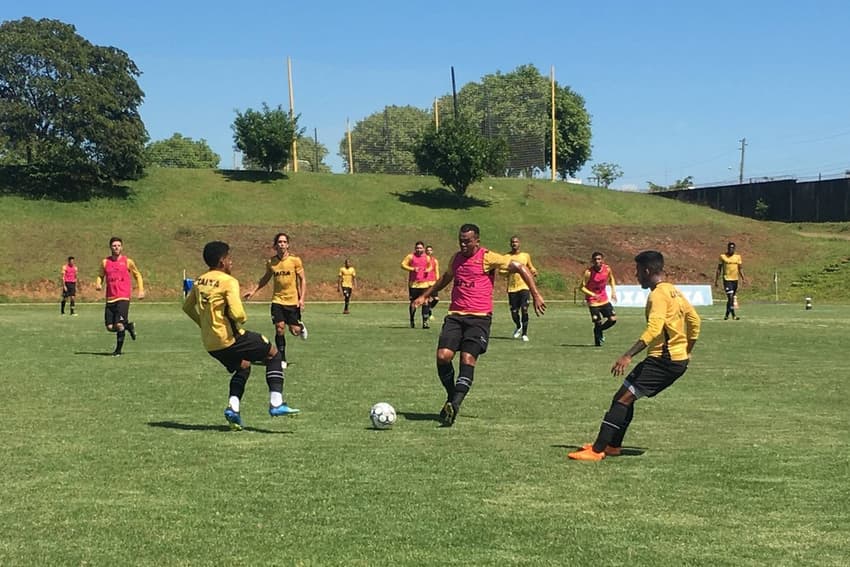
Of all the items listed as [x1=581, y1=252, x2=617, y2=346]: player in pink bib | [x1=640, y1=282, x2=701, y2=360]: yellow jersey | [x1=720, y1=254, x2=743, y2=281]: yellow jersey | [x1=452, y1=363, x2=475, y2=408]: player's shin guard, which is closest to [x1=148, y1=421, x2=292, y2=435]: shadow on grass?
[x1=452, y1=363, x2=475, y2=408]: player's shin guard

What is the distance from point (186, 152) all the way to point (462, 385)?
124171 mm

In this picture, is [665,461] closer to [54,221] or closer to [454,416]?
[454,416]

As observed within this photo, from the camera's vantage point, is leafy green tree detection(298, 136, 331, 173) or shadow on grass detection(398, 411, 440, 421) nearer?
shadow on grass detection(398, 411, 440, 421)

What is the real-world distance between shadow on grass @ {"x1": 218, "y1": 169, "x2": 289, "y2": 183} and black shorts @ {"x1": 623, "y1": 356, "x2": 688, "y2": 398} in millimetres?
61741

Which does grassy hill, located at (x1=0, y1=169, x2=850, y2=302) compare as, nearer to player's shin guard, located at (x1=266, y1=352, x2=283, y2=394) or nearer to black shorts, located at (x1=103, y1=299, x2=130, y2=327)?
black shorts, located at (x1=103, y1=299, x2=130, y2=327)

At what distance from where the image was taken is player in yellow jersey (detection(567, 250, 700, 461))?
338 inches

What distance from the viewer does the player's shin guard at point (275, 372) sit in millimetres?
10695

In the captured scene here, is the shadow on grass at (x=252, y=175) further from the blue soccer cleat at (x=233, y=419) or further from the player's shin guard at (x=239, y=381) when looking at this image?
the blue soccer cleat at (x=233, y=419)

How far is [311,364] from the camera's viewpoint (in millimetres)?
17031

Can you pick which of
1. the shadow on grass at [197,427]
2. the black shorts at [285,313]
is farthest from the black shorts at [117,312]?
the shadow on grass at [197,427]

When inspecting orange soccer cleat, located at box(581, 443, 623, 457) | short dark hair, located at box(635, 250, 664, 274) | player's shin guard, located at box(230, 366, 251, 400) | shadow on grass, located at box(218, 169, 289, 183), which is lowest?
orange soccer cleat, located at box(581, 443, 623, 457)

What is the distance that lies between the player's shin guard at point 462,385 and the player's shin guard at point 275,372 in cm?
204

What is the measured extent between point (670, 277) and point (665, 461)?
4983cm

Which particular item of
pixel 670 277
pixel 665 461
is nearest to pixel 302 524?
pixel 665 461
